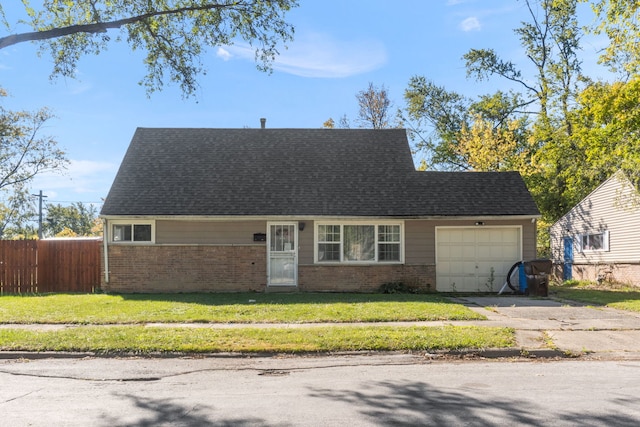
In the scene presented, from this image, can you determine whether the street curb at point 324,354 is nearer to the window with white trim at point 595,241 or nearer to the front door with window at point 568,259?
the window with white trim at point 595,241

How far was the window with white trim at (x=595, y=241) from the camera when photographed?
23531mm

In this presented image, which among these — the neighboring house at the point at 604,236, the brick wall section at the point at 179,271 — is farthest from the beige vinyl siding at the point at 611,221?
the brick wall section at the point at 179,271

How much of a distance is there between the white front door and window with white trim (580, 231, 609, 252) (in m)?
15.0

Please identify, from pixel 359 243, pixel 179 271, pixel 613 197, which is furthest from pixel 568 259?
pixel 179 271

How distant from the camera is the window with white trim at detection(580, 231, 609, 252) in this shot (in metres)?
23.5

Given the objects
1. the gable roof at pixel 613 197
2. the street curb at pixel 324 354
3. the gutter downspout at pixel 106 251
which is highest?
the gable roof at pixel 613 197

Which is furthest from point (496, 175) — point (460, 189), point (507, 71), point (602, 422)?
point (507, 71)

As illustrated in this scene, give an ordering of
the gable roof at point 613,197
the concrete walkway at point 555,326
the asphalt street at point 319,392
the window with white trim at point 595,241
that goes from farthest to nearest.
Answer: the window with white trim at point 595,241 < the gable roof at point 613,197 < the concrete walkway at point 555,326 < the asphalt street at point 319,392

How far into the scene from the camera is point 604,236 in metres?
23.6

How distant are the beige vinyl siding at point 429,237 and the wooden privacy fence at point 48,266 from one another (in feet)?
35.6

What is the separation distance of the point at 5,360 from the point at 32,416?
12.2 ft

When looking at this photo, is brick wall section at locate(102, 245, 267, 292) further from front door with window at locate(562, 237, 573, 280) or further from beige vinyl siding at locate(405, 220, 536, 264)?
front door with window at locate(562, 237, 573, 280)

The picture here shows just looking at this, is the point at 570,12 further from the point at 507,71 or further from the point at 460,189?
the point at 460,189

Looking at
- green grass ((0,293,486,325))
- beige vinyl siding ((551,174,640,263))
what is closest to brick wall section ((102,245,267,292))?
green grass ((0,293,486,325))
